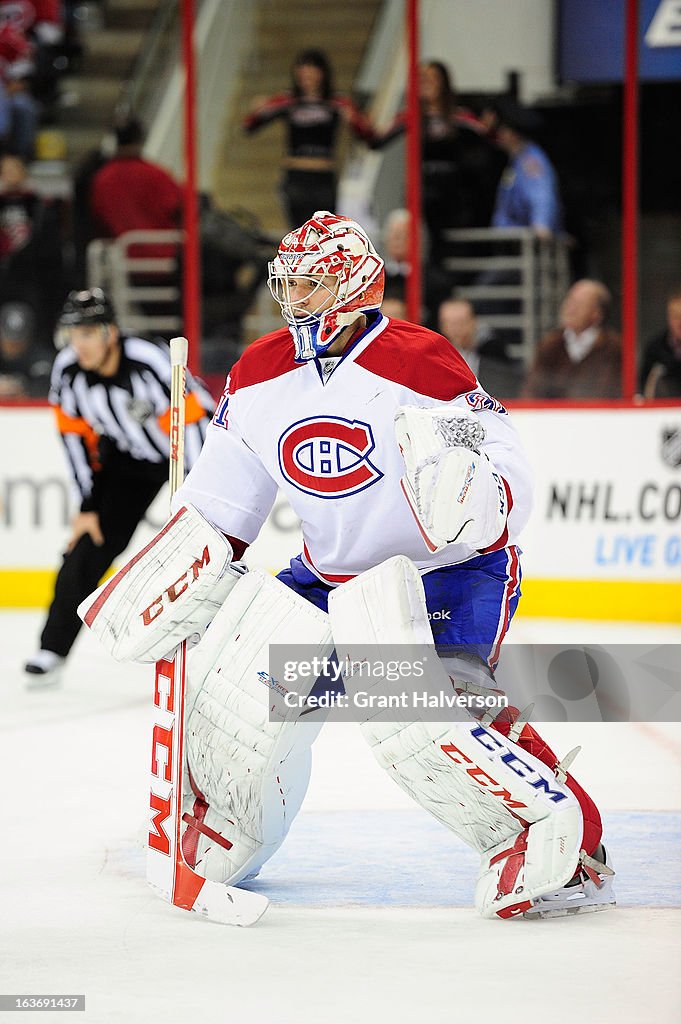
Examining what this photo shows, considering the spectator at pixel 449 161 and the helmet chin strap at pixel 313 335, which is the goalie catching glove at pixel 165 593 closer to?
the helmet chin strap at pixel 313 335

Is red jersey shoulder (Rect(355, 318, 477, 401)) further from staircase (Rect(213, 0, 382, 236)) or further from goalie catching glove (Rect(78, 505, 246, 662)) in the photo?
staircase (Rect(213, 0, 382, 236))

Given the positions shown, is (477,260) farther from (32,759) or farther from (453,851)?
(453,851)

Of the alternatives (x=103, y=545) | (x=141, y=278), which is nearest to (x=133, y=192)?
(x=141, y=278)

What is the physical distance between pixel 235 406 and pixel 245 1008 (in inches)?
38.3

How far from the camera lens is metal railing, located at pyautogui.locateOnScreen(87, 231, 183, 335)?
6.81 m

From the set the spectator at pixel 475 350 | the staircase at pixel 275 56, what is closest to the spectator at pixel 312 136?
the staircase at pixel 275 56

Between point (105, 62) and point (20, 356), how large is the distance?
2.30 m

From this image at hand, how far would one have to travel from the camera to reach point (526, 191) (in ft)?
22.1

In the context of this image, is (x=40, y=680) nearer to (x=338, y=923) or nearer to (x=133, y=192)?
(x=338, y=923)

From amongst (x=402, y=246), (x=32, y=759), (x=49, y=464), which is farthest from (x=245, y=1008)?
(x=402, y=246)

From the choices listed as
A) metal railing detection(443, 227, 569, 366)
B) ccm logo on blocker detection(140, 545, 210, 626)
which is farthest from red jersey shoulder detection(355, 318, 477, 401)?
metal railing detection(443, 227, 569, 366)

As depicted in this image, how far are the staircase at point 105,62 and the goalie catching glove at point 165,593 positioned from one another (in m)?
5.89

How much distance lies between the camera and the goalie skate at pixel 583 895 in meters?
2.48

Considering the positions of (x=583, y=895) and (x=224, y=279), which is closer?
(x=583, y=895)
